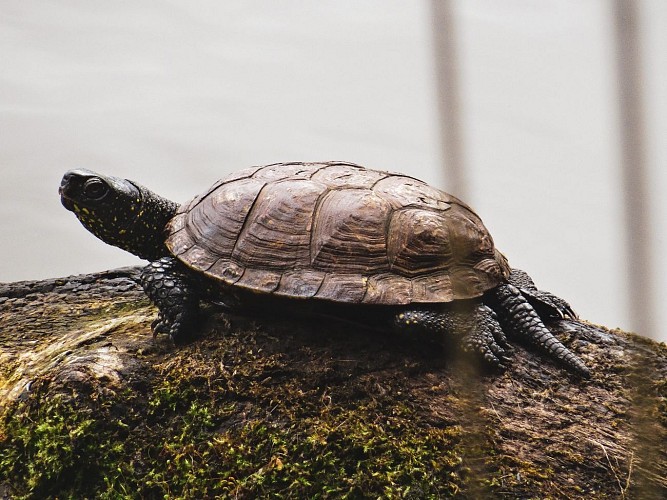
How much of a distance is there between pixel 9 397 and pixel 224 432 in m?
0.95

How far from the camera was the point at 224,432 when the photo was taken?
2049 millimetres

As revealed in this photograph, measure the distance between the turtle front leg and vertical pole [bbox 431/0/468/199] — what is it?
1.91 meters

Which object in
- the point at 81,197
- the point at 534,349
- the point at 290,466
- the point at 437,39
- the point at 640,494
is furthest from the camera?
the point at 81,197

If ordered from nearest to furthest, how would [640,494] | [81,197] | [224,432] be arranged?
1. [640,494]
2. [224,432]
3. [81,197]

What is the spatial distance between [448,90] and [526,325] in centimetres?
194

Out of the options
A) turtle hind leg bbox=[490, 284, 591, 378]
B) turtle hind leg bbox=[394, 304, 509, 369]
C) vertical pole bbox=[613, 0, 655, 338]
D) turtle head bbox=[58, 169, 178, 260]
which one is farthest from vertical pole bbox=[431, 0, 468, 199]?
turtle head bbox=[58, 169, 178, 260]

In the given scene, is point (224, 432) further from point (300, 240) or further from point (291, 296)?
point (300, 240)

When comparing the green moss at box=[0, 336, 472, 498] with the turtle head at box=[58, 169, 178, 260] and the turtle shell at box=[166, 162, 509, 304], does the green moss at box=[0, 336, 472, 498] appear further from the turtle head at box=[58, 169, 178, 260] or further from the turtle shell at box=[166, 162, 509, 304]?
the turtle head at box=[58, 169, 178, 260]

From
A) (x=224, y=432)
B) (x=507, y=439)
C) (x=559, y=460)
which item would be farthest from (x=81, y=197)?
(x=559, y=460)

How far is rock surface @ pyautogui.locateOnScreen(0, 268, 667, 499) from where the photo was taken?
6.17 feet


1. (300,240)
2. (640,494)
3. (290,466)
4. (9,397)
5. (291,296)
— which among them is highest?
(300,240)

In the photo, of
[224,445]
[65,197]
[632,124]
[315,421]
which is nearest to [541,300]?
[315,421]

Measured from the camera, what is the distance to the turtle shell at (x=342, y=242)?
231cm

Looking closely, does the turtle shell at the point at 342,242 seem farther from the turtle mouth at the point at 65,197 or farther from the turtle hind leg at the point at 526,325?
the turtle mouth at the point at 65,197
